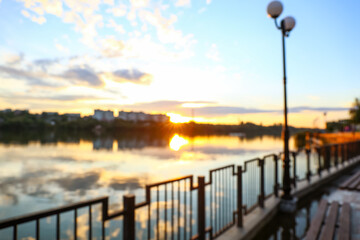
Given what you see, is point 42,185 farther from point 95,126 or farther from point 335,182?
A: point 95,126

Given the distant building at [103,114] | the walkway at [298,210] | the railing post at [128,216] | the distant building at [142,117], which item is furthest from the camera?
the distant building at [103,114]

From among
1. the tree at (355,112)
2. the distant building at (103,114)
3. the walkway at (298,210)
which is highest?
the distant building at (103,114)

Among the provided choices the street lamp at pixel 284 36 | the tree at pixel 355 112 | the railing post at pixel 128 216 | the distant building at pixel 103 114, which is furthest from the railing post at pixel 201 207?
the distant building at pixel 103 114

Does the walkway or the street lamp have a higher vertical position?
the street lamp

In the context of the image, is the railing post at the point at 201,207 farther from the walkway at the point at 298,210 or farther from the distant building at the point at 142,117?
the distant building at the point at 142,117

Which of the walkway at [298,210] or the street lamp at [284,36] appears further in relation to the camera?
the street lamp at [284,36]

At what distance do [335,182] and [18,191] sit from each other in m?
19.3

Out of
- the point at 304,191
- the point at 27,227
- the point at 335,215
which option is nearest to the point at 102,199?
the point at 335,215

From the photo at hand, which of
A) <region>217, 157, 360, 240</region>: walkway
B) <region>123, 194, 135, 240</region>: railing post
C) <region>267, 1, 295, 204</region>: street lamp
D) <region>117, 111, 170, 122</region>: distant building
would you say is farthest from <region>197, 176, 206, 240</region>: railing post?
<region>117, 111, 170, 122</region>: distant building

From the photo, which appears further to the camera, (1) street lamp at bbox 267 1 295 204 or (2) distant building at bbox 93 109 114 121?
(2) distant building at bbox 93 109 114 121

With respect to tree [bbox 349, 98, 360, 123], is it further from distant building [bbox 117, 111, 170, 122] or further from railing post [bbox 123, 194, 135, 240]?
distant building [bbox 117, 111, 170, 122]

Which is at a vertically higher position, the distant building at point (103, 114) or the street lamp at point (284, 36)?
the distant building at point (103, 114)

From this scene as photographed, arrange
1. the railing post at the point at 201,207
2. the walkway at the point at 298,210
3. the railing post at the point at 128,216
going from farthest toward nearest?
1. the walkway at the point at 298,210
2. the railing post at the point at 201,207
3. the railing post at the point at 128,216

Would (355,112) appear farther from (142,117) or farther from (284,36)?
(142,117)
